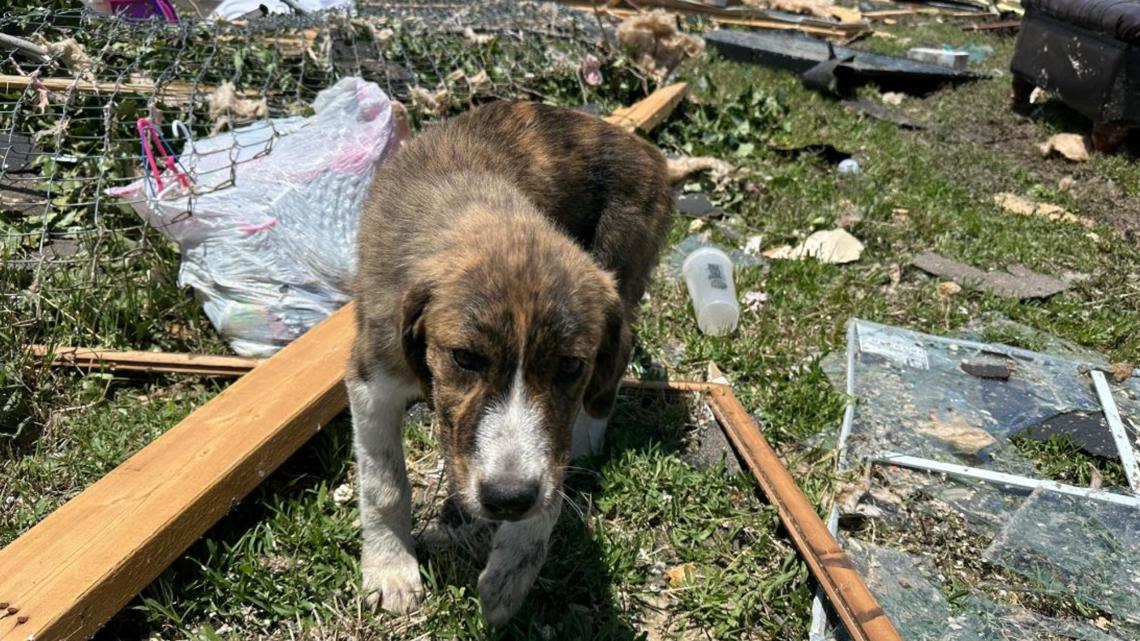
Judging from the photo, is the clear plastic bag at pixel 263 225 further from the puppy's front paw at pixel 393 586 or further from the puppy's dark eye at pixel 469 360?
the puppy's dark eye at pixel 469 360

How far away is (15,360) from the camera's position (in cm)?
394

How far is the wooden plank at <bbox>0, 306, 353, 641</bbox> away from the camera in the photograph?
275 centimetres

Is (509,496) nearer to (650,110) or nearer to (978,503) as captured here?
(978,503)

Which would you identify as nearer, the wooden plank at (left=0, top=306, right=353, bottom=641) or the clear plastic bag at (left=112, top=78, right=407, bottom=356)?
the wooden plank at (left=0, top=306, right=353, bottom=641)

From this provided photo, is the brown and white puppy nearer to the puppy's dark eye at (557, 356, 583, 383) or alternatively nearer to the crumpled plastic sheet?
the puppy's dark eye at (557, 356, 583, 383)

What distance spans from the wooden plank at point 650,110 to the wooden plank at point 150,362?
3.72 meters

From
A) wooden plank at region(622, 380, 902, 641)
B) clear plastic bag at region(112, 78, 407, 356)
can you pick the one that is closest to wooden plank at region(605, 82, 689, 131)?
clear plastic bag at region(112, 78, 407, 356)

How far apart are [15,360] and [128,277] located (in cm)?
74

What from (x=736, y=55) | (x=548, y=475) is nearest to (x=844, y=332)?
(x=548, y=475)

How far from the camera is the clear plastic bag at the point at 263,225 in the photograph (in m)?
4.55

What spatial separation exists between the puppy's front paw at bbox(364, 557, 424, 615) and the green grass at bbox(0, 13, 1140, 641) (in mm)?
53

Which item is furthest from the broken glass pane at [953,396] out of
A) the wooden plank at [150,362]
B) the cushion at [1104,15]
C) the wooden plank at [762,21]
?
the wooden plank at [762,21]

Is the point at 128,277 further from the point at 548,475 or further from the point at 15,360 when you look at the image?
the point at 548,475

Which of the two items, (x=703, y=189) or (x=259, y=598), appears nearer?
(x=259, y=598)
